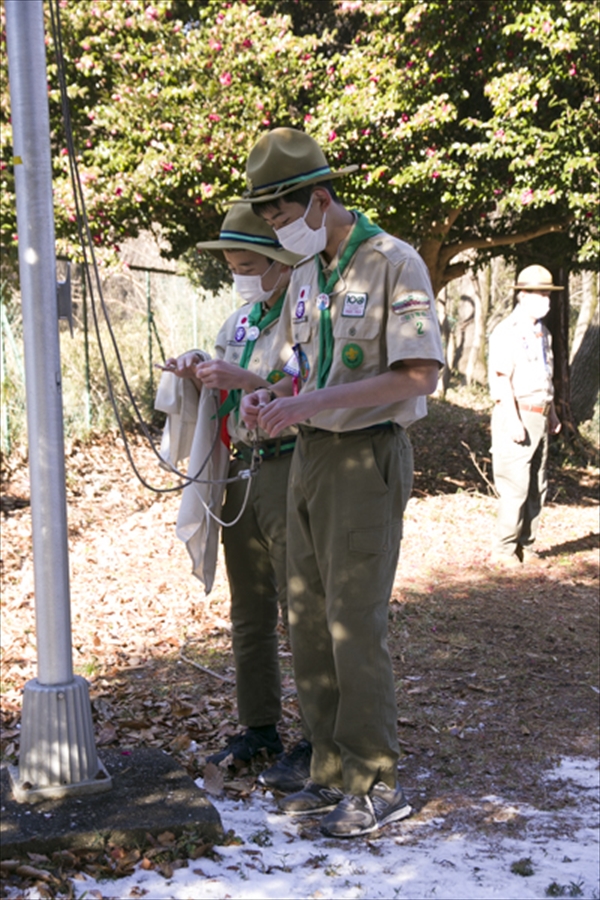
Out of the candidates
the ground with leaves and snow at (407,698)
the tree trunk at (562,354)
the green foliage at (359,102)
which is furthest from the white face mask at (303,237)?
the tree trunk at (562,354)

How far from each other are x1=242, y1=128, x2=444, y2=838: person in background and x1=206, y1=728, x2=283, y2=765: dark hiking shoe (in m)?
0.67

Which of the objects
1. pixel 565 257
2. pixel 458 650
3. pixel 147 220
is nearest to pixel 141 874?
pixel 458 650

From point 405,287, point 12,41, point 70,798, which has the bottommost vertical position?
point 70,798

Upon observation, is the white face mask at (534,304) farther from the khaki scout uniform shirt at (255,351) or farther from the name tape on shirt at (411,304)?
the name tape on shirt at (411,304)

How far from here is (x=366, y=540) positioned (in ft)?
11.8

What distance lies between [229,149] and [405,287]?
6744 mm

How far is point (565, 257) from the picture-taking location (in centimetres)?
1283

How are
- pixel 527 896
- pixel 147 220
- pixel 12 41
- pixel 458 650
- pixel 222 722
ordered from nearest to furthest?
pixel 527 896 → pixel 12 41 → pixel 222 722 → pixel 458 650 → pixel 147 220

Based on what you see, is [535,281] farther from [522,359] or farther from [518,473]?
[518,473]

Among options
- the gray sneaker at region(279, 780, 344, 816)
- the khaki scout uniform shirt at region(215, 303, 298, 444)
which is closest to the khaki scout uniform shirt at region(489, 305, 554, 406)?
the khaki scout uniform shirt at region(215, 303, 298, 444)

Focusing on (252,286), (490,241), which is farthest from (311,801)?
(490,241)

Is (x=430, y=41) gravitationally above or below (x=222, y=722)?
above

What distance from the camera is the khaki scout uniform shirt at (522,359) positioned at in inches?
325

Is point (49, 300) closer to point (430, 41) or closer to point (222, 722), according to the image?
point (222, 722)
